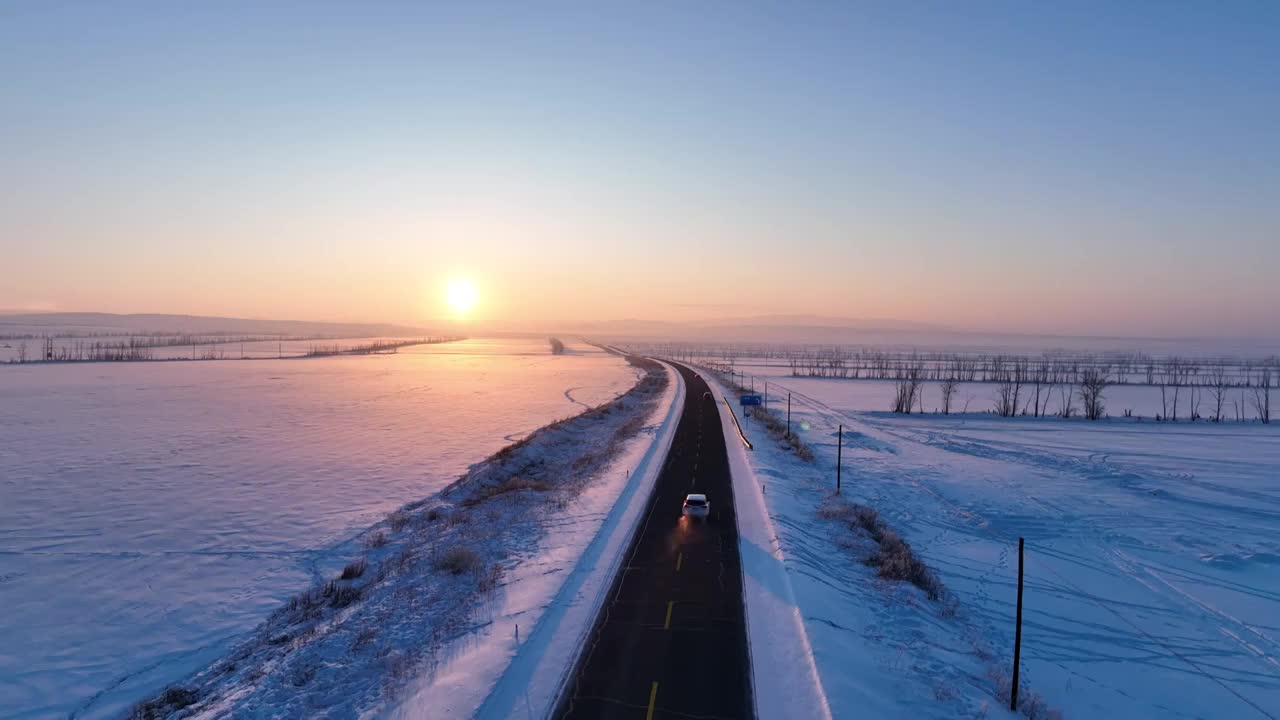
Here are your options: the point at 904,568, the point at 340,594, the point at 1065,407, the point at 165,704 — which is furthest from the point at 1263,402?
the point at 165,704

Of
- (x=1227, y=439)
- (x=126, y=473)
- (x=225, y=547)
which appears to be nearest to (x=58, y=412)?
(x=126, y=473)

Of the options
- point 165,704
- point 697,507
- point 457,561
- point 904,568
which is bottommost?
point 165,704

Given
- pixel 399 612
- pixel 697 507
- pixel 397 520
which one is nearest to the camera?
pixel 399 612

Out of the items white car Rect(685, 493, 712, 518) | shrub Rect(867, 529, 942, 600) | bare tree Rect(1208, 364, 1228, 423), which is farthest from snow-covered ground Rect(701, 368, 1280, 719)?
bare tree Rect(1208, 364, 1228, 423)

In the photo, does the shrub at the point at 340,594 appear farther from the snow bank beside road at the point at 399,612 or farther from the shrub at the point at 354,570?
the shrub at the point at 354,570

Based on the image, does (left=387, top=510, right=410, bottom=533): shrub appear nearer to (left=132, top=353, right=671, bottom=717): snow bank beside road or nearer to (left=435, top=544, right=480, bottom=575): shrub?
(left=132, top=353, right=671, bottom=717): snow bank beside road

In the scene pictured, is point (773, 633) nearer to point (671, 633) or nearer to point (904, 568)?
point (671, 633)
